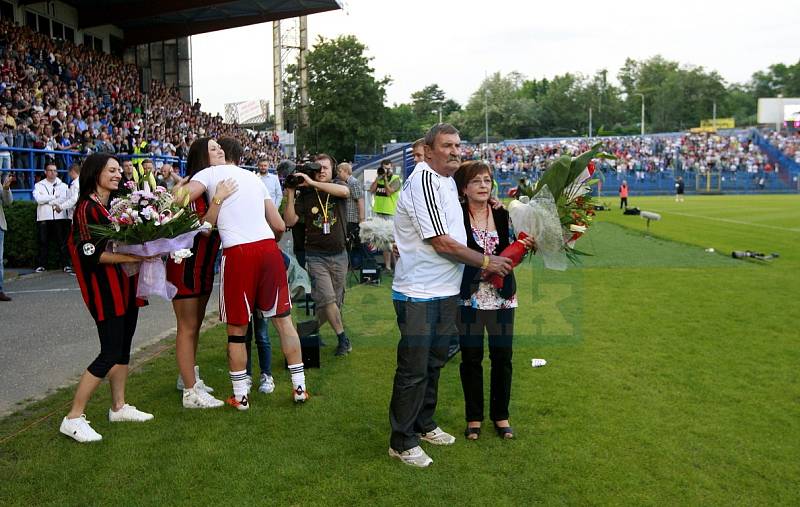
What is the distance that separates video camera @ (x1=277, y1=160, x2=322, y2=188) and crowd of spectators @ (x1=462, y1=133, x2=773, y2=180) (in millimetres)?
39816

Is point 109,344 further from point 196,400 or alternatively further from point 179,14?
point 179,14

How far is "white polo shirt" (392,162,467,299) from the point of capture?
408cm

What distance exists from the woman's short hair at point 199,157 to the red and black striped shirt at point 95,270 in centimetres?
76

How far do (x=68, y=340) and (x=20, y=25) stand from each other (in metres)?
22.0

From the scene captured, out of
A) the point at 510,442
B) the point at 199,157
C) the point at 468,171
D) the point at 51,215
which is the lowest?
the point at 510,442

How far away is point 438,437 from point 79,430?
240 cm

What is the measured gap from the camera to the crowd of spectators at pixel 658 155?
52.2 meters

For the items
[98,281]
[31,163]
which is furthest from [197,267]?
[31,163]

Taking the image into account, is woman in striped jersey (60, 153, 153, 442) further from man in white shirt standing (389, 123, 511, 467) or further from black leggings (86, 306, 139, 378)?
man in white shirt standing (389, 123, 511, 467)

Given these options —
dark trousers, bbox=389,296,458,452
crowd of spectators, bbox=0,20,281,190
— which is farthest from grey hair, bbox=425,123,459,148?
crowd of spectators, bbox=0,20,281,190

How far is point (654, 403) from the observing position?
5.39 m

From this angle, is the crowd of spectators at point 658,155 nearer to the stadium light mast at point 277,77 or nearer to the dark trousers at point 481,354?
the stadium light mast at point 277,77

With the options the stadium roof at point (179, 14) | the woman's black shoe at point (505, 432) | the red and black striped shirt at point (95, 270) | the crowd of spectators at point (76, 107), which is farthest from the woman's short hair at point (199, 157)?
the stadium roof at point (179, 14)

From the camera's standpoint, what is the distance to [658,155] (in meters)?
60.0
